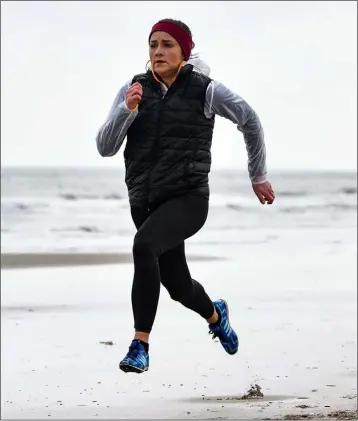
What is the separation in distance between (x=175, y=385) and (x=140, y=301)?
356cm

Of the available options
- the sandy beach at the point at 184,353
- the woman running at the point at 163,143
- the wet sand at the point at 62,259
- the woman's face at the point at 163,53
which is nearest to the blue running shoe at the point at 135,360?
the woman running at the point at 163,143

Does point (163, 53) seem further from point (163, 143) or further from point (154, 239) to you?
point (154, 239)

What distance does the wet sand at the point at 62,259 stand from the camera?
A: 64.1 ft

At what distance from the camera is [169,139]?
5113mm

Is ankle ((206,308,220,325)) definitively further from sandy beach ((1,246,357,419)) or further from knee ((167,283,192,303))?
sandy beach ((1,246,357,419))

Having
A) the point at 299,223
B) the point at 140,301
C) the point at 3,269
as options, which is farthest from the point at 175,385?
the point at 299,223

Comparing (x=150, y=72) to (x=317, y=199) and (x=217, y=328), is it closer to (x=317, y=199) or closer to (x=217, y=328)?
(x=217, y=328)

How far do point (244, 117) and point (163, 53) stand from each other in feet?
1.73

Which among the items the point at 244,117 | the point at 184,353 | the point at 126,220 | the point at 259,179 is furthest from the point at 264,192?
the point at 126,220

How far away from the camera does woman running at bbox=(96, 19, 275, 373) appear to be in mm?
5109

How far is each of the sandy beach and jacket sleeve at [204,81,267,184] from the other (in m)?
2.60

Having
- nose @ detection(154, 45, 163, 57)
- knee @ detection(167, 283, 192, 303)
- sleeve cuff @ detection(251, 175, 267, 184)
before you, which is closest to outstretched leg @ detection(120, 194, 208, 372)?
sleeve cuff @ detection(251, 175, 267, 184)

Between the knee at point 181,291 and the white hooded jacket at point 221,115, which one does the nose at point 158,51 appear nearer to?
the white hooded jacket at point 221,115

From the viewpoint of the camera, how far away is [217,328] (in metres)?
6.13
